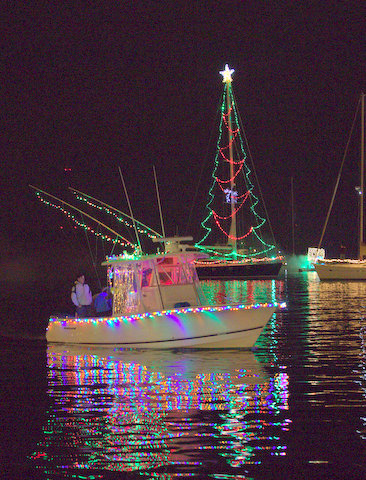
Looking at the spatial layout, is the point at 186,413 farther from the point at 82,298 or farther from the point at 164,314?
the point at 82,298

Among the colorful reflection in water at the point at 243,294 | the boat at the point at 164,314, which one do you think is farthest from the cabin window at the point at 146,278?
the colorful reflection in water at the point at 243,294

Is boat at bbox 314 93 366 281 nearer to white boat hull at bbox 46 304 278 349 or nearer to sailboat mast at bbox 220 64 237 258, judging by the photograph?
sailboat mast at bbox 220 64 237 258

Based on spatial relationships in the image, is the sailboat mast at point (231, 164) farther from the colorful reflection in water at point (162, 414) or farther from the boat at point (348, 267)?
the colorful reflection in water at point (162, 414)

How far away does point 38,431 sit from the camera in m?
13.1

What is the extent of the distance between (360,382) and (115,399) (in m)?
5.03

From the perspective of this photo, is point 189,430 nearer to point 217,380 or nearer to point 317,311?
point 217,380

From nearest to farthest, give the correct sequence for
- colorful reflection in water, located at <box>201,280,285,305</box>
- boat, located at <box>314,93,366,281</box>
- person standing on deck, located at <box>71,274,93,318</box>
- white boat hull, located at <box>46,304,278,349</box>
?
white boat hull, located at <box>46,304,278,349</box>, person standing on deck, located at <box>71,274,93,318</box>, colorful reflection in water, located at <box>201,280,285,305</box>, boat, located at <box>314,93,366,281</box>

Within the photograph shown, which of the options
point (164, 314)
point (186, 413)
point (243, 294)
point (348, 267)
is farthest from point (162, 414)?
point (348, 267)

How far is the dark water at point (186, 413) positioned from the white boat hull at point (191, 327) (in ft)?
1.17

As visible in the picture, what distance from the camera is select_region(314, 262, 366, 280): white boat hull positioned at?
6475 centimetres

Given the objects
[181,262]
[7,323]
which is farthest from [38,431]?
[7,323]

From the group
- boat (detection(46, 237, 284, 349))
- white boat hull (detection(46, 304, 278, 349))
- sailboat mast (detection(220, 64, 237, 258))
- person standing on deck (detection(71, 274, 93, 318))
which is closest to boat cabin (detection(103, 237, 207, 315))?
boat (detection(46, 237, 284, 349))

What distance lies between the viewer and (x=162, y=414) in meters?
13.9

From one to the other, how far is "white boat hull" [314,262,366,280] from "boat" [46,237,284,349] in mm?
43521
